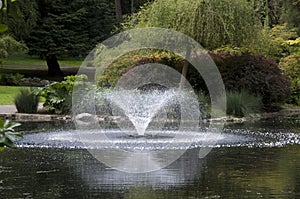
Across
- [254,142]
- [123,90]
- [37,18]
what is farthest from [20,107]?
[37,18]

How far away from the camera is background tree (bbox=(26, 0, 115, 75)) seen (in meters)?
39.8

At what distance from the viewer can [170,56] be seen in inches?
958

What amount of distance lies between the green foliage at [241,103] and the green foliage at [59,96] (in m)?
4.83

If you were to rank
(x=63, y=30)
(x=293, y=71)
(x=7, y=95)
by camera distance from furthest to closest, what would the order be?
(x=63, y=30)
(x=7, y=95)
(x=293, y=71)

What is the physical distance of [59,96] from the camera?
22016 millimetres

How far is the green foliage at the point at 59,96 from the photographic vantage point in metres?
21.8

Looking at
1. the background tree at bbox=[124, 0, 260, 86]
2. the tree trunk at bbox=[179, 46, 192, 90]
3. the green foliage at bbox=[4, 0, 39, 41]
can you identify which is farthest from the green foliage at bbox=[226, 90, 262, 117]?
the green foliage at bbox=[4, 0, 39, 41]

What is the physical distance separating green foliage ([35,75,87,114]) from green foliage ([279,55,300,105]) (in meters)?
8.76

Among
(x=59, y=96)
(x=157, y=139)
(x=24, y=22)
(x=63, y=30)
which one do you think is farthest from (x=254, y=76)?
(x=63, y=30)

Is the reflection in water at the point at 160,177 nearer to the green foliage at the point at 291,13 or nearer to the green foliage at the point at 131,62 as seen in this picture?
the green foliage at the point at 131,62

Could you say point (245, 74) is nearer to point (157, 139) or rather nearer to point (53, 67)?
point (157, 139)

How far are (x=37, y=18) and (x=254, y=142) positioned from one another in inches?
1051

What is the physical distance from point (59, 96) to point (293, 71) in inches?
400

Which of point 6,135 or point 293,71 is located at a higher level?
point 293,71
